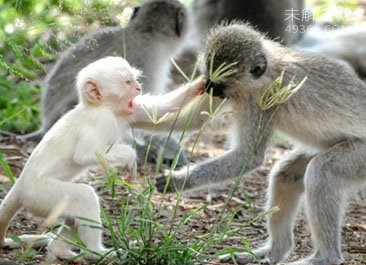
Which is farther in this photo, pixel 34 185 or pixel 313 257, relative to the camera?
pixel 313 257

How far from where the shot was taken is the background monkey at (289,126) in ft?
19.7

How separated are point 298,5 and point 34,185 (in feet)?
35.1

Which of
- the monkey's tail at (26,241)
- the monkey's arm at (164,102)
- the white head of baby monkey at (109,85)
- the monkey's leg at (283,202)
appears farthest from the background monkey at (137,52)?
the monkey's tail at (26,241)

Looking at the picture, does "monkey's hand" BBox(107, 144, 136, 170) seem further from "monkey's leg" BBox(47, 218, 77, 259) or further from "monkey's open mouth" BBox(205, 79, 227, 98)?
"monkey's open mouth" BBox(205, 79, 227, 98)

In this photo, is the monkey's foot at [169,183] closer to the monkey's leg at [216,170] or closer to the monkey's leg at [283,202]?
the monkey's leg at [216,170]

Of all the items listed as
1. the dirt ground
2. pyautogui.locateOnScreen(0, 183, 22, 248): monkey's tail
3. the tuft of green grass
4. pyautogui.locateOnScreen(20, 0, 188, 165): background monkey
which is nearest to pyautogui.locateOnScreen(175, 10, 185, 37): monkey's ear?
pyautogui.locateOnScreen(20, 0, 188, 165): background monkey

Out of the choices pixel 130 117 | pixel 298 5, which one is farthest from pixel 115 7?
pixel 298 5

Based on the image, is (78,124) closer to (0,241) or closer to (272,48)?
(0,241)

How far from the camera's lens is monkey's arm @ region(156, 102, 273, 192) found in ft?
20.0

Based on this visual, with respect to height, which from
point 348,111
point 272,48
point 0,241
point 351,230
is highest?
point 272,48

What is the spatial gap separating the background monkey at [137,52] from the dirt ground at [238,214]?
624 millimetres

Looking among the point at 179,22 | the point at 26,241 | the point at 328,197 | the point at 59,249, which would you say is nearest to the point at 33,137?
the point at 179,22

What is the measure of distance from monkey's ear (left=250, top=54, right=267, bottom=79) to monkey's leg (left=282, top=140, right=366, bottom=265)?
79cm

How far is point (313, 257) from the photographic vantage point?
5.83 metres
